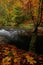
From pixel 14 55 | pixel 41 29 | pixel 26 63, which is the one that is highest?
pixel 14 55

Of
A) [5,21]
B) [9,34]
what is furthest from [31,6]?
[5,21]

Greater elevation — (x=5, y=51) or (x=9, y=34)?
(x=5, y=51)

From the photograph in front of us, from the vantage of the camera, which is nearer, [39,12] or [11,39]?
[39,12]

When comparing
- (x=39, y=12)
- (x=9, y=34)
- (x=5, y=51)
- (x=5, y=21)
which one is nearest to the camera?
(x=5, y=51)

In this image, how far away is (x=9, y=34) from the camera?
36.8ft

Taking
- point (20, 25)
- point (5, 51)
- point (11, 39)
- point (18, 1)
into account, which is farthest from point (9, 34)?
point (5, 51)

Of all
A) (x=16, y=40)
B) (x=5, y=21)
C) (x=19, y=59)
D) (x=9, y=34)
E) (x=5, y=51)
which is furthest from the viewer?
(x=5, y=21)

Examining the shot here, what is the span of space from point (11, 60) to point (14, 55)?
21cm

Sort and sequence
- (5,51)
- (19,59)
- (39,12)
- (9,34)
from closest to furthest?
(19,59) → (5,51) → (39,12) → (9,34)

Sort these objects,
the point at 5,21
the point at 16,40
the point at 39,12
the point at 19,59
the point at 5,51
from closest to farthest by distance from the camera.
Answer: the point at 19,59
the point at 5,51
the point at 39,12
the point at 16,40
the point at 5,21

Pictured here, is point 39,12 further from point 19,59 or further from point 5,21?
point 5,21

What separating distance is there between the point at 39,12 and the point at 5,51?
2238mm

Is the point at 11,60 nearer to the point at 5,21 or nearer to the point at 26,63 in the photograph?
the point at 26,63

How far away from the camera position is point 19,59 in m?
6.05
